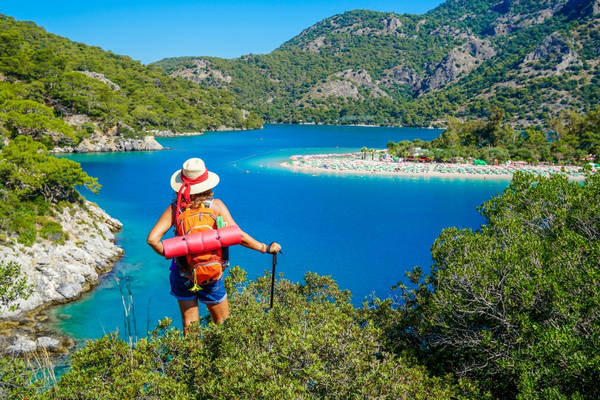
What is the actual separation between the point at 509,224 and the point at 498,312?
4082 mm

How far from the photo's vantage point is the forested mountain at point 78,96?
1569 inches

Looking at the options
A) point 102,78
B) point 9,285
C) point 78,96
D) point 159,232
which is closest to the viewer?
point 159,232

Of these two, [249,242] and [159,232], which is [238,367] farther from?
[159,232]

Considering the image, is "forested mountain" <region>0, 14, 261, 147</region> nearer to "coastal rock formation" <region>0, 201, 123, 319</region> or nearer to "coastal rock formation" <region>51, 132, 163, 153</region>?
"coastal rock formation" <region>51, 132, 163, 153</region>

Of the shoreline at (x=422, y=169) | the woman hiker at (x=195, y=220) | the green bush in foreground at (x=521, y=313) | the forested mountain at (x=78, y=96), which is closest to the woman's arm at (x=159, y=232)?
the woman hiker at (x=195, y=220)

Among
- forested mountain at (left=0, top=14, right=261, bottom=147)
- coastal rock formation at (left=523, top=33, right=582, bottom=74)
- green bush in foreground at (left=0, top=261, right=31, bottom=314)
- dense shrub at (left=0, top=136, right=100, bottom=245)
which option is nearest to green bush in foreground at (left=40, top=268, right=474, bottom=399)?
green bush in foreground at (left=0, top=261, right=31, bottom=314)

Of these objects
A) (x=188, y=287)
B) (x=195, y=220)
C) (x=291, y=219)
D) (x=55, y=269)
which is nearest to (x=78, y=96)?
(x=291, y=219)

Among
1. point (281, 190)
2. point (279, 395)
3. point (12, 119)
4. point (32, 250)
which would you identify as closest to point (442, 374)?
point (279, 395)

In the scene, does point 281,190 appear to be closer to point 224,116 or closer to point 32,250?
point 32,250

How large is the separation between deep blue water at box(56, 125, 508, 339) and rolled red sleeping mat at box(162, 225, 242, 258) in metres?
5.08

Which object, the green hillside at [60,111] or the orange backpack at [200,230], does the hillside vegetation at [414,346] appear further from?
the green hillside at [60,111]

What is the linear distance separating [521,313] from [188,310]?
553 centimetres

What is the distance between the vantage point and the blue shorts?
3844mm

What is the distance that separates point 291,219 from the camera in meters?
32.6
